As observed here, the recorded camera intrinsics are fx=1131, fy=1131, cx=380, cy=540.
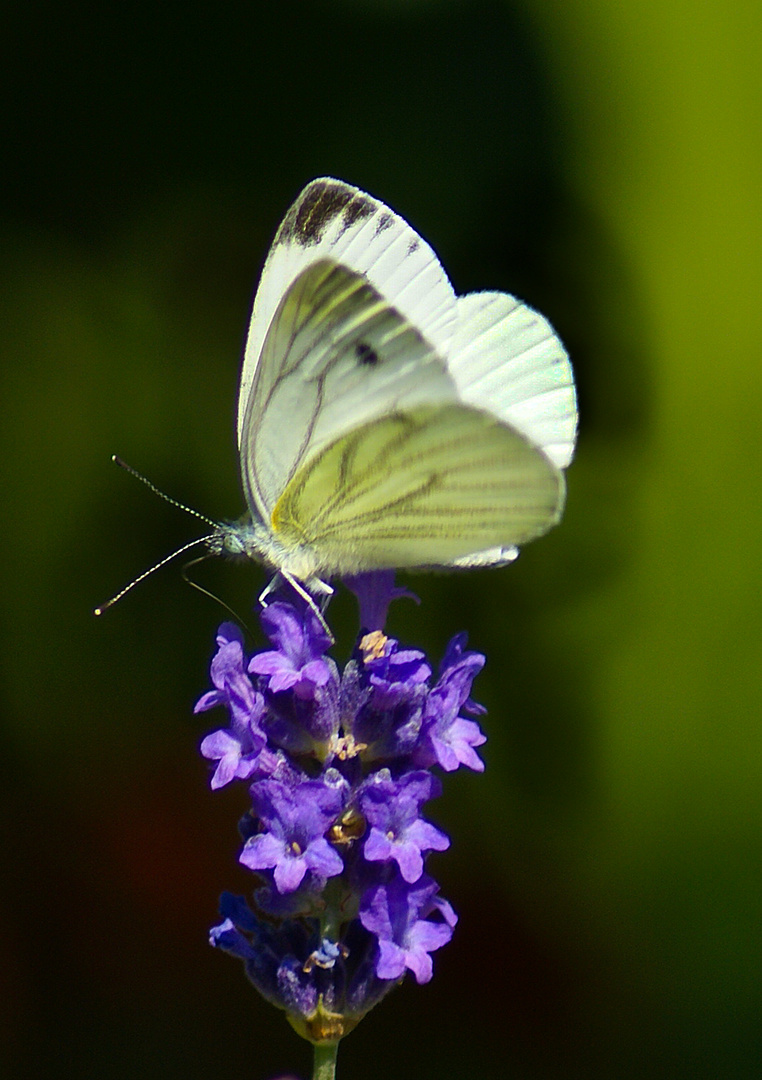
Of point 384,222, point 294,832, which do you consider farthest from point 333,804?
point 384,222

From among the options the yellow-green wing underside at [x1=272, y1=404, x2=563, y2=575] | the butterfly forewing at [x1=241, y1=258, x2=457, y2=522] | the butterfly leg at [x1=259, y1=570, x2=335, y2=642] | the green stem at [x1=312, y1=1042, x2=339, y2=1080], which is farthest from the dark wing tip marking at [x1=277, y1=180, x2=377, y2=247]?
the green stem at [x1=312, y1=1042, x2=339, y2=1080]

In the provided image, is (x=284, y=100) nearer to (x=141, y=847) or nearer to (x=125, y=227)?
(x=125, y=227)

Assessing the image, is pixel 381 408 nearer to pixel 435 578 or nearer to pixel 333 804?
pixel 333 804

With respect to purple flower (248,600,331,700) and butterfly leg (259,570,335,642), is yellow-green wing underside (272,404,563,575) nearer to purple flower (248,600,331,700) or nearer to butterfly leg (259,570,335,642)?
butterfly leg (259,570,335,642)

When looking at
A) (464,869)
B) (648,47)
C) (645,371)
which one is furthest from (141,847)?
(648,47)

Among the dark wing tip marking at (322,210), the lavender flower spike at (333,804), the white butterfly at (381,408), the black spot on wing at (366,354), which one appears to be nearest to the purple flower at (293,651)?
the lavender flower spike at (333,804)

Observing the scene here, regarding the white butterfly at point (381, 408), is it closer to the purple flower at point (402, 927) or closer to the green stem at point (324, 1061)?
the purple flower at point (402, 927)

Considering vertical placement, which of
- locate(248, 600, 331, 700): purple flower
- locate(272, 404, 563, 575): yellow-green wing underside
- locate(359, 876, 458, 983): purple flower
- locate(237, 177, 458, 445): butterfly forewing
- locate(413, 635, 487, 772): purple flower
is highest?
locate(237, 177, 458, 445): butterfly forewing
